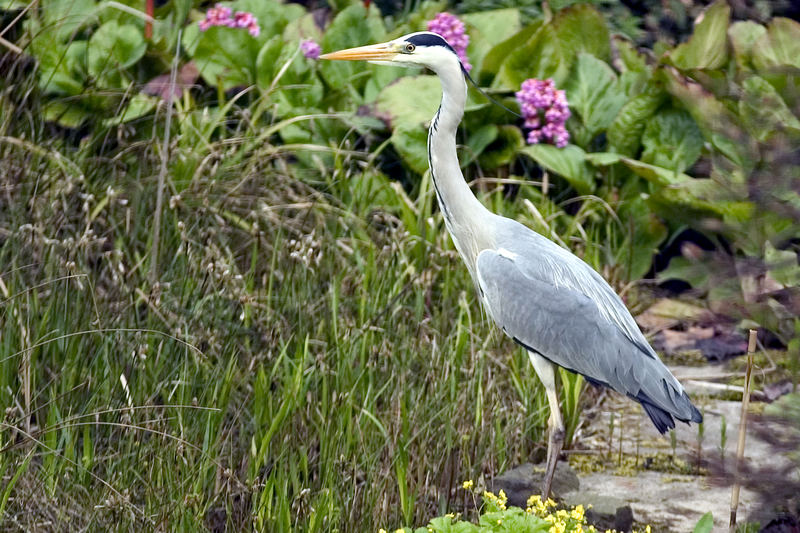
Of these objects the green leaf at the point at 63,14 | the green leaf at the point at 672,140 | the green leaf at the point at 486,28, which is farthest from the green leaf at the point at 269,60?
the green leaf at the point at 672,140

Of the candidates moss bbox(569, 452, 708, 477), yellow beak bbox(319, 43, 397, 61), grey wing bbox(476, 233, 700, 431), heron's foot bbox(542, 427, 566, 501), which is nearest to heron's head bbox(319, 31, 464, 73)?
yellow beak bbox(319, 43, 397, 61)

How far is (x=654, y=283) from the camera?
221 inches

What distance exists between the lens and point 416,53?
13.0 feet

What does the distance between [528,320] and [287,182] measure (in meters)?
1.72

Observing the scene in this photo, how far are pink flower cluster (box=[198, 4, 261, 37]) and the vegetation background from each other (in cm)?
5

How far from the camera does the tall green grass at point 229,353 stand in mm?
3320

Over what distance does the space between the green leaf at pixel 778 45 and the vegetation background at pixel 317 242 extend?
0.04ft

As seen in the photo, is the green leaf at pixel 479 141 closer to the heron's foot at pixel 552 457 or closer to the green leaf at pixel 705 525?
the heron's foot at pixel 552 457

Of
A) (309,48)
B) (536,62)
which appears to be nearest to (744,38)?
(536,62)

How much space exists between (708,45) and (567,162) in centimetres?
99

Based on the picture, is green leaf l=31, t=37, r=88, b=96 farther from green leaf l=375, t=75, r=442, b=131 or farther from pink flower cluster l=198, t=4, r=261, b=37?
green leaf l=375, t=75, r=442, b=131

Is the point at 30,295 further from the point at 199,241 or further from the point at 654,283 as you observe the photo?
the point at 654,283

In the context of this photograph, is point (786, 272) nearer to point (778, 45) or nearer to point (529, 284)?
point (529, 284)

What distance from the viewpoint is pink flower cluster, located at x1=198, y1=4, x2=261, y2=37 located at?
604 centimetres
